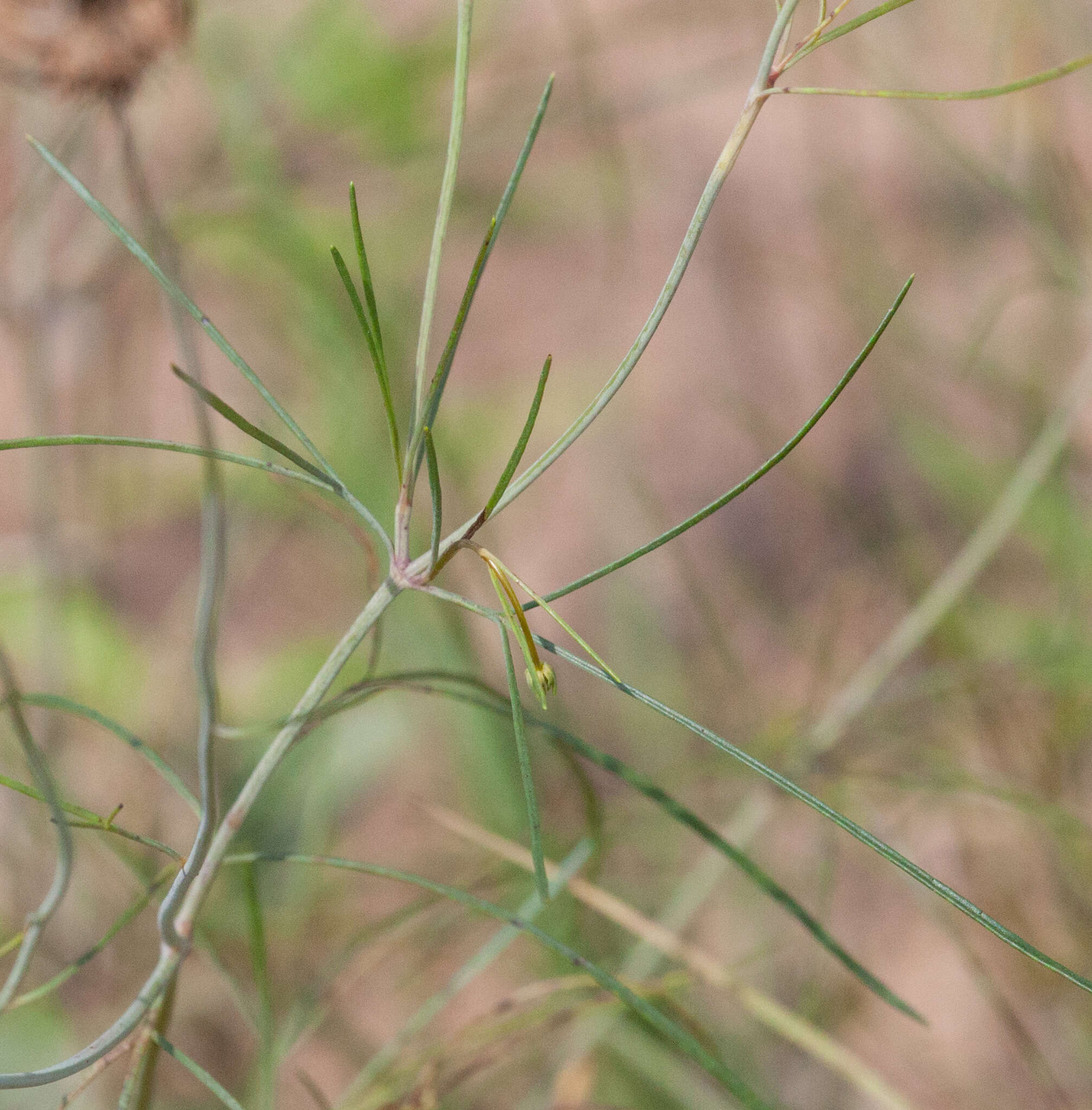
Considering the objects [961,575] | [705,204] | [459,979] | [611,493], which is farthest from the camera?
[611,493]

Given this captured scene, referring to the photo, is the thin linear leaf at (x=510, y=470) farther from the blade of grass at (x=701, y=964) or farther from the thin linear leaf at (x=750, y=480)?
the blade of grass at (x=701, y=964)

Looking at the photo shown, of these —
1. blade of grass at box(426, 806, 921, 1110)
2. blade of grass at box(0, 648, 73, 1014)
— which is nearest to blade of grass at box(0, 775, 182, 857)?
blade of grass at box(0, 648, 73, 1014)

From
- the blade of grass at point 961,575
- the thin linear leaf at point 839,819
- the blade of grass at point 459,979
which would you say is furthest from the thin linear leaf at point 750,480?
the blade of grass at point 961,575

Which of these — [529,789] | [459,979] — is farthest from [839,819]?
[459,979]

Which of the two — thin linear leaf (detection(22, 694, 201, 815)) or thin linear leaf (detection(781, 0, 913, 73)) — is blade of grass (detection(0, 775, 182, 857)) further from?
thin linear leaf (detection(781, 0, 913, 73))

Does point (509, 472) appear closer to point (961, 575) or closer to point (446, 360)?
point (446, 360)

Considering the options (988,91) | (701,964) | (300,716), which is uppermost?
(988,91)

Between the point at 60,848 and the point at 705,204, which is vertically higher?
the point at 705,204
